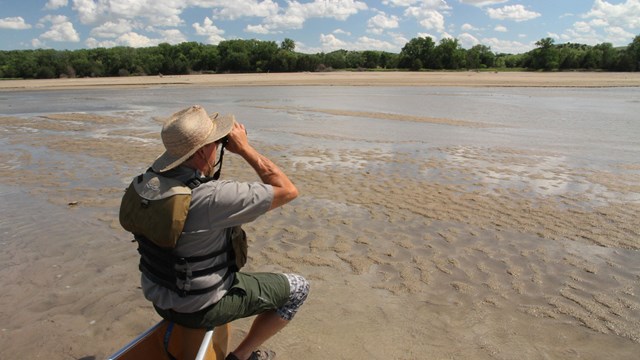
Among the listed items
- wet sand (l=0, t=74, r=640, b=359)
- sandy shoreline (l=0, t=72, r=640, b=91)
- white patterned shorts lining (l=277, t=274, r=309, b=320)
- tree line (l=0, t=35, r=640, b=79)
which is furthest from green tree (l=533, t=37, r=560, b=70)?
white patterned shorts lining (l=277, t=274, r=309, b=320)

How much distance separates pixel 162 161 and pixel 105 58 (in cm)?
9265

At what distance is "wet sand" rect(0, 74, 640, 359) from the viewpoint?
12.5ft

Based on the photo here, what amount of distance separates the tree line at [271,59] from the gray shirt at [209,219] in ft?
264

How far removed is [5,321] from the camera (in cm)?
407

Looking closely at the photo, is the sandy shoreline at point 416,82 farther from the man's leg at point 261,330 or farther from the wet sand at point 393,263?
the man's leg at point 261,330

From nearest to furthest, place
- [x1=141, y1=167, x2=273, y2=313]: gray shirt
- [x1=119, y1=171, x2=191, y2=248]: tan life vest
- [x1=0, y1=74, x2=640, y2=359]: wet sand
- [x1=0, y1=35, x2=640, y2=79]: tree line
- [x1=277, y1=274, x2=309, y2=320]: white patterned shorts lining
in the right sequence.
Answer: [x1=119, y1=171, x2=191, y2=248]: tan life vest → [x1=141, y1=167, x2=273, y2=313]: gray shirt → [x1=277, y1=274, x2=309, y2=320]: white patterned shorts lining → [x1=0, y1=74, x2=640, y2=359]: wet sand → [x1=0, y1=35, x2=640, y2=79]: tree line

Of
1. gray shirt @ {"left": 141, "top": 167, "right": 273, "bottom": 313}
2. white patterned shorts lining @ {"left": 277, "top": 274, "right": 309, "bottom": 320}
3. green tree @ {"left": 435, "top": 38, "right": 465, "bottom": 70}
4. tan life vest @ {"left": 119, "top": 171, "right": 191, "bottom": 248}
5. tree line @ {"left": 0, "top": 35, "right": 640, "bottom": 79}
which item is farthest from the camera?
green tree @ {"left": 435, "top": 38, "right": 465, "bottom": 70}

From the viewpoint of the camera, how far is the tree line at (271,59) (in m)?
73.6

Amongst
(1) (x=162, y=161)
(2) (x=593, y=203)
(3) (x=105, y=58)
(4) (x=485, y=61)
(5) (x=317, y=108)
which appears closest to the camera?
(1) (x=162, y=161)

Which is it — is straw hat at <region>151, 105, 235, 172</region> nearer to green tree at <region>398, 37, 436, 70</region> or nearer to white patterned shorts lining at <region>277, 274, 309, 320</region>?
white patterned shorts lining at <region>277, 274, 309, 320</region>

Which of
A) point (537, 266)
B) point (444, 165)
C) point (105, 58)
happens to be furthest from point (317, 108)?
point (105, 58)

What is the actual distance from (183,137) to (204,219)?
46cm

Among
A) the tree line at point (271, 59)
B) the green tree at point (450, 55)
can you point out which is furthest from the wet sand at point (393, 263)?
the green tree at point (450, 55)

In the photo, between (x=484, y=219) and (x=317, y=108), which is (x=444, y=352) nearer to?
(x=484, y=219)
